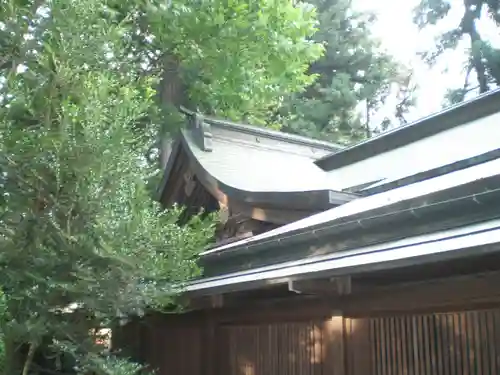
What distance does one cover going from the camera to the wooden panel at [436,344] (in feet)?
13.4

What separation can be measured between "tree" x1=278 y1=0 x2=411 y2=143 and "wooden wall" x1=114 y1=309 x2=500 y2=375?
15.1 metres

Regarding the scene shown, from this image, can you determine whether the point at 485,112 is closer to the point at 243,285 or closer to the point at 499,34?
the point at 243,285

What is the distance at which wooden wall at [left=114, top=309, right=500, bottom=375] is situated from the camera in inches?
166

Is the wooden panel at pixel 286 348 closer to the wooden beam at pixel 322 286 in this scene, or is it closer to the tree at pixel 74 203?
the wooden beam at pixel 322 286

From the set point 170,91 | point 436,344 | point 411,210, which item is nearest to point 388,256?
point 411,210

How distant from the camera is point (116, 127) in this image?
5688mm

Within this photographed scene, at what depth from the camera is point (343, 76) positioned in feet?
74.1

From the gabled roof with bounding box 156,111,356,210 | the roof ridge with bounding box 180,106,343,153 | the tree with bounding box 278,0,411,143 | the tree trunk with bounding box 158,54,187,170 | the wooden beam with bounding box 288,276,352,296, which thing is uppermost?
the tree with bounding box 278,0,411,143

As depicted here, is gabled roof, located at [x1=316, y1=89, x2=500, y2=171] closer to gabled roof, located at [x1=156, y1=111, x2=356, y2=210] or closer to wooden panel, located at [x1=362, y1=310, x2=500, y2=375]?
gabled roof, located at [x1=156, y1=111, x2=356, y2=210]

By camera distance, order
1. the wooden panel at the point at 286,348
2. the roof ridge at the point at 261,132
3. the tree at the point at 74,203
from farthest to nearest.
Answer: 1. the roof ridge at the point at 261,132
2. the tree at the point at 74,203
3. the wooden panel at the point at 286,348

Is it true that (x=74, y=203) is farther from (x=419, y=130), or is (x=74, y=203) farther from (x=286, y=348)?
(x=419, y=130)

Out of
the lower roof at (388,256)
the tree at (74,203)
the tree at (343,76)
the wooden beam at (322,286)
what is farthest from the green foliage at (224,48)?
the tree at (343,76)

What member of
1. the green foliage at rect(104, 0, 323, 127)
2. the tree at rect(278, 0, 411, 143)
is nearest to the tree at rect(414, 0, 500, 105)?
the tree at rect(278, 0, 411, 143)

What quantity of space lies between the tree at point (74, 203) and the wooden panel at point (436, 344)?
2.31 m
